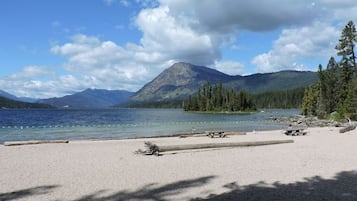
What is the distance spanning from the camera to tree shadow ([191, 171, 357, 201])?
8.26 metres

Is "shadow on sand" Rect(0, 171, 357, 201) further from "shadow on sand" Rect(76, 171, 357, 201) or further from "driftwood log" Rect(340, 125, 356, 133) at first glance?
"driftwood log" Rect(340, 125, 356, 133)

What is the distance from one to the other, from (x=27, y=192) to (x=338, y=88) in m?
83.1

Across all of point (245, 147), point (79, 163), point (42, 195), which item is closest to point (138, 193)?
point (42, 195)

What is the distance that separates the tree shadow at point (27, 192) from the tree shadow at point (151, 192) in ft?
5.59

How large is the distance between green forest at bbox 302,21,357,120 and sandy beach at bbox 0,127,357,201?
1624 inches

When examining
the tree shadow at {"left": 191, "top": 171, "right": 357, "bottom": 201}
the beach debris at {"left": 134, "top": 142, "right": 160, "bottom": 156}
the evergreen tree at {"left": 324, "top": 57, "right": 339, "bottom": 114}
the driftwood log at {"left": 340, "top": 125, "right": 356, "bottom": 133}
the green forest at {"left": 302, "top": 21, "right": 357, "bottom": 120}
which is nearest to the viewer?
the tree shadow at {"left": 191, "top": 171, "right": 357, "bottom": 201}

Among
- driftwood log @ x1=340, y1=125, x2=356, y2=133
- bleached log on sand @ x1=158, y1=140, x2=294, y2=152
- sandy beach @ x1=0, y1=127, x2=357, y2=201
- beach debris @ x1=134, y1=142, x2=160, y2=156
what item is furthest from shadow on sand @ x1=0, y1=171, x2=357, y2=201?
driftwood log @ x1=340, y1=125, x2=356, y2=133

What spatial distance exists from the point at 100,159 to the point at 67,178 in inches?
173

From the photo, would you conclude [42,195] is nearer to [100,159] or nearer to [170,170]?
[170,170]

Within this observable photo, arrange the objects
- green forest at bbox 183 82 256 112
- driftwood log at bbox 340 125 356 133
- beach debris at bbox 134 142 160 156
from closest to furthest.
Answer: beach debris at bbox 134 142 160 156 < driftwood log at bbox 340 125 356 133 < green forest at bbox 183 82 256 112

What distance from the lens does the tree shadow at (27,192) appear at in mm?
8727

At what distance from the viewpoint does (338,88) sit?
7769 centimetres

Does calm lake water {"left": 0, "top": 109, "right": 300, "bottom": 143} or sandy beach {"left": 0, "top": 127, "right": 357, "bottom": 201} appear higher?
sandy beach {"left": 0, "top": 127, "right": 357, "bottom": 201}

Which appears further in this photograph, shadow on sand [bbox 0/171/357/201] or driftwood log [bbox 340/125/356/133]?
driftwood log [bbox 340/125/356/133]
